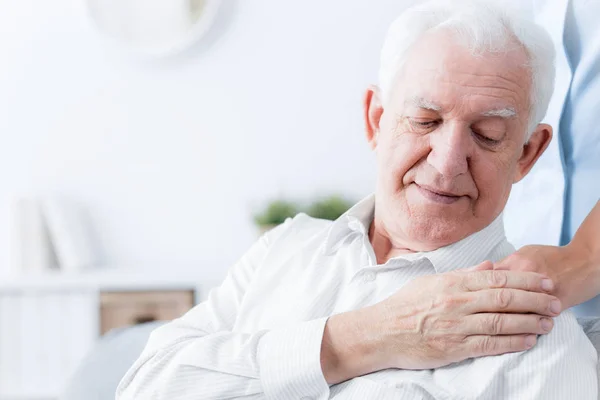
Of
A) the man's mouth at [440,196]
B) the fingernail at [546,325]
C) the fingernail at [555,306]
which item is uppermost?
the man's mouth at [440,196]

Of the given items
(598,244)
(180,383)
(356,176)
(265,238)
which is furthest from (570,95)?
(356,176)

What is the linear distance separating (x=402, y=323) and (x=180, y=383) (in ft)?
1.15

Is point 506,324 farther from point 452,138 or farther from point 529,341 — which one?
point 452,138

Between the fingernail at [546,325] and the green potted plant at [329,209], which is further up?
the fingernail at [546,325]

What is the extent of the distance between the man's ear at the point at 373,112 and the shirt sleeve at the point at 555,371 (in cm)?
46

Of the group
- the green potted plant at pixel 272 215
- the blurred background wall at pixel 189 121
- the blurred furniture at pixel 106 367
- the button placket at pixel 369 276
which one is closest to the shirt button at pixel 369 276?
the button placket at pixel 369 276

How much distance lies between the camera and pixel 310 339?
113 cm

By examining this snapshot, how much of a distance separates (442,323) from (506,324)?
0.27 feet

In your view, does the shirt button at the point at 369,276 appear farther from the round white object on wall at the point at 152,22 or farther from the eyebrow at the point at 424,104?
the round white object on wall at the point at 152,22

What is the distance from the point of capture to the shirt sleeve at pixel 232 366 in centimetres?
112

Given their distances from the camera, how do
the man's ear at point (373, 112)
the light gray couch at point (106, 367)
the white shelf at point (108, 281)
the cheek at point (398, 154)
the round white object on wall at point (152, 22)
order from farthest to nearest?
the round white object on wall at point (152, 22)
the white shelf at point (108, 281)
the light gray couch at point (106, 367)
the man's ear at point (373, 112)
the cheek at point (398, 154)

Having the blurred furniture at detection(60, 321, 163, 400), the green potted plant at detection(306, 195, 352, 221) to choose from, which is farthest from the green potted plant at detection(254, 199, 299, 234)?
the blurred furniture at detection(60, 321, 163, 400)

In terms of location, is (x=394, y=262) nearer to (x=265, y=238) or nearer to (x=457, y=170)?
(x=457, y=170)

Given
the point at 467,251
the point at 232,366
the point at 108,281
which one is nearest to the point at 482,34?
the point at 467,251
